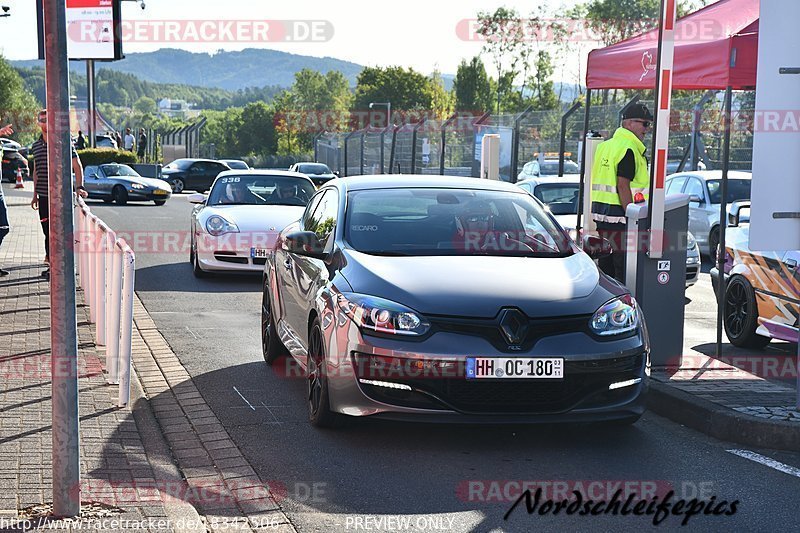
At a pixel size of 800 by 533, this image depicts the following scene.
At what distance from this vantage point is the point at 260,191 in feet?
50.0

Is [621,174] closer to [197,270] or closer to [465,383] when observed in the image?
[465,383]

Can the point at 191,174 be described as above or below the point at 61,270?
below

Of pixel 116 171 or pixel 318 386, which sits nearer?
pixel 318 386

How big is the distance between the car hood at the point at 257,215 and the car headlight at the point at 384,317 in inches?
301

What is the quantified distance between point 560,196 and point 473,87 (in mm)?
106021

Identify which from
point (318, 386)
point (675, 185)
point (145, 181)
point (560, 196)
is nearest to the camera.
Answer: point (318, 386)

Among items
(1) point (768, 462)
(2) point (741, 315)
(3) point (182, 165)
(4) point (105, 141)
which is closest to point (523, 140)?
(3) point (182, 165)

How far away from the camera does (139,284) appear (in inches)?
551

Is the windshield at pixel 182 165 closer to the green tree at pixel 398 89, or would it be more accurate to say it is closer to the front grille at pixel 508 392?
the front grille at pixel 508 392

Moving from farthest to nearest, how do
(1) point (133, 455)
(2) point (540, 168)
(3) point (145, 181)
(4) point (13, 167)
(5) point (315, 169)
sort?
(4) point (13, 167) → (5) point (315, 169) → (3) point (145, 181) → (2) point (540, 168) → (1) point (133, 455)

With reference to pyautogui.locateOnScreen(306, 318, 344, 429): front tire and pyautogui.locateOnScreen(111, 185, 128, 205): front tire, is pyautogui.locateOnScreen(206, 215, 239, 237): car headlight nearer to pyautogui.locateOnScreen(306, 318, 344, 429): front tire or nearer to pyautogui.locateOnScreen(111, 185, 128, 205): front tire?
pyautogui.locateOnScreen(306, 318, 344, 429): front tire

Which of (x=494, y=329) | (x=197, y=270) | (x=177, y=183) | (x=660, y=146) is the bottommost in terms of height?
(x=177, y=183)

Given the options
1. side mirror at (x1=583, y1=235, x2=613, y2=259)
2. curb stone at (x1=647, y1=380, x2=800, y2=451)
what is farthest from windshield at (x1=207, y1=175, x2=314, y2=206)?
curb stone at (x1=647, y1=380, x2=800, y2=451)

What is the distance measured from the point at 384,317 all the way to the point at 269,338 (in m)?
2.78
